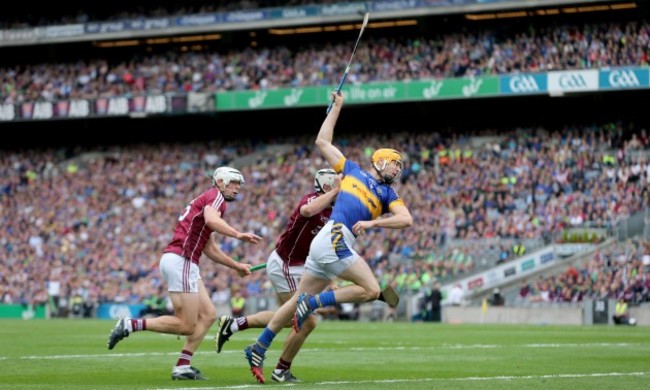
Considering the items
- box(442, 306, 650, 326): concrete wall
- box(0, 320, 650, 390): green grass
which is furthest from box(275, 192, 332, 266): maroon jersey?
box(442, 306, 650, 326): concrete wall

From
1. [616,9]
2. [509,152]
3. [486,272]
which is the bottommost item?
[486,272]

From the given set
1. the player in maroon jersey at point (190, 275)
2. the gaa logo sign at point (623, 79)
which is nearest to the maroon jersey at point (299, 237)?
the player in maroon jersey at point (190, 275)

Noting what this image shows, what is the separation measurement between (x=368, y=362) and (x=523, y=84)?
99.2ft

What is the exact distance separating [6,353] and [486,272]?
77.3 feet

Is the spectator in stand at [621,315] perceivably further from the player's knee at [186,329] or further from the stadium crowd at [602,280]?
the player's knee at [186,329]

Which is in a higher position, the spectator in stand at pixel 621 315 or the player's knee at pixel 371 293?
the spectator in stand at pixel 621 315

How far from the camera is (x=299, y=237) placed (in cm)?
1438

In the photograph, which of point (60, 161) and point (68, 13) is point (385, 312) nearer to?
point (60, 161)

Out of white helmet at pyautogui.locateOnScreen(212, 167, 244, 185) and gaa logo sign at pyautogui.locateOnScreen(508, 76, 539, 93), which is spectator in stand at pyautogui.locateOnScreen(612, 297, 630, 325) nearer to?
gaa logo sign at pyautogui.locateOnScreen(508, 76, 539, 93)

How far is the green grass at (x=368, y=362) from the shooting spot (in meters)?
12.6

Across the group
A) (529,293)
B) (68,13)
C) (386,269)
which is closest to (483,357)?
(529,293)

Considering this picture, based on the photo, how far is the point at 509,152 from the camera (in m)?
45.6

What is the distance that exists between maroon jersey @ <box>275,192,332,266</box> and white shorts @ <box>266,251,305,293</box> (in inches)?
2.4

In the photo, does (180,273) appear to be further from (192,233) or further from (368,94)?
(368,94)
